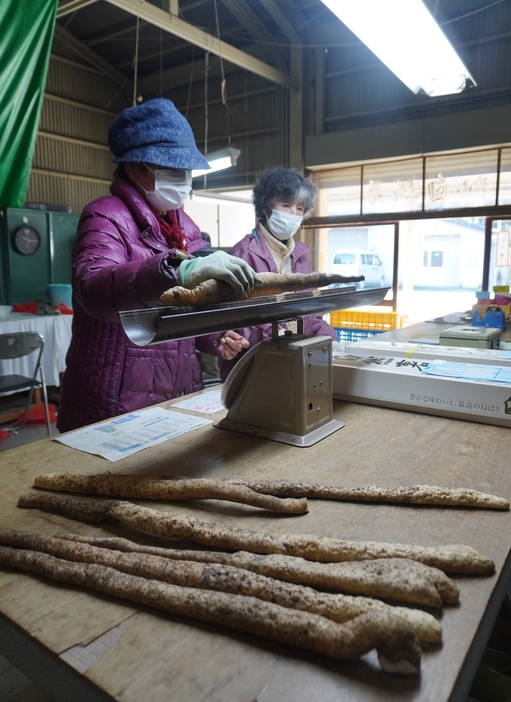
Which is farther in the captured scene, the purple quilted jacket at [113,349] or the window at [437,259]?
the window at [437,259]

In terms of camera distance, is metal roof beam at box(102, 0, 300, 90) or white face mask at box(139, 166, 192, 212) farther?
metal roof beam at box(102, 0, 300, 90)

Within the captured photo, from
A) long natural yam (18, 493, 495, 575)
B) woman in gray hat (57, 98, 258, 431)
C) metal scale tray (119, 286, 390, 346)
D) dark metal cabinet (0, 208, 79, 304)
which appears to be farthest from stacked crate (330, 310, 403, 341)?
long natural yam (18, 493, 495, 575)

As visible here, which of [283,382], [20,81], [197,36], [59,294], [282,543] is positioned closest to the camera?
[282,543]

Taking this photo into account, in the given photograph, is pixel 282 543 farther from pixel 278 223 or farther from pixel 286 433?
pixel 278 223

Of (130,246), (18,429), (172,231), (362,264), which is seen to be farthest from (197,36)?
(130,246)

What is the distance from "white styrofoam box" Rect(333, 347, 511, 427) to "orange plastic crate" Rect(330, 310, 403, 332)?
14.6 feet

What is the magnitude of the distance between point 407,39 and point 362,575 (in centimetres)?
243

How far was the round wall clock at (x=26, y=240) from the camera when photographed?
6.34m

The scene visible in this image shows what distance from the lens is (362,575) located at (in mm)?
589

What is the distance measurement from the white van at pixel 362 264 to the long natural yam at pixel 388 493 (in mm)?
5792

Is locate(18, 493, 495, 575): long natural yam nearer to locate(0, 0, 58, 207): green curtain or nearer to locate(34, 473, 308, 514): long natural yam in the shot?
locate(34, 473, 308, 514): long natural yam

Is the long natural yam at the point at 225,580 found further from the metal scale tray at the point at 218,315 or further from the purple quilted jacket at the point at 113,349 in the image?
the purple quilted jacket at the point at 113,349

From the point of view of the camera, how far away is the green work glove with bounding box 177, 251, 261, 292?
988mm

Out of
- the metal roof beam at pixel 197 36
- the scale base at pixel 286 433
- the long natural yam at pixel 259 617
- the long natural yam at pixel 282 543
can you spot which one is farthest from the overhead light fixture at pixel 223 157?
the long natural yam at pixel 259 617
